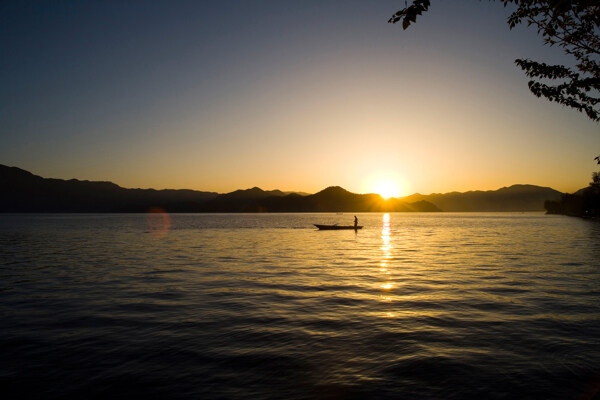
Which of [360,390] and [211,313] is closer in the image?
[360,390]

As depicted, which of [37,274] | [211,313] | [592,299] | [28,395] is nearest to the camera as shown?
[28,395]

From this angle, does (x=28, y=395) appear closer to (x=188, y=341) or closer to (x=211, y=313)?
(x=188, y=341)

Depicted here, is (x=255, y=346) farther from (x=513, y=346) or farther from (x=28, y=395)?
(x=513, y=346)

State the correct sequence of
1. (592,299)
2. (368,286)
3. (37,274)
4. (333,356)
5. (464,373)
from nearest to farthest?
(464,373)
(333,356)
(592,299)
(368,286)
(37,274)

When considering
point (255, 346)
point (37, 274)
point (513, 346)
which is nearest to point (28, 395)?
point (255, 346)

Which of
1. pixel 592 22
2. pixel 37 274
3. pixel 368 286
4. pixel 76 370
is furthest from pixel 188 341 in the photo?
pixel 37 274

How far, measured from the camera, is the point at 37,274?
2836cm

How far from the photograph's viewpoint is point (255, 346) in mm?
12375

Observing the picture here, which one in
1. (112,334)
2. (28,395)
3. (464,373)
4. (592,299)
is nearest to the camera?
(28,395)

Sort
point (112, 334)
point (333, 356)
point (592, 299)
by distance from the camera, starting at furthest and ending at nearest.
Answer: point (592, 299) → point (112, 334) → point (333, 356)

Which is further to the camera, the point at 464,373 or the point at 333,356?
the point at 333,356

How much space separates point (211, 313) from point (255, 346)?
5130 millimetres

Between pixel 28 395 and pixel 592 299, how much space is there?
23.8 m

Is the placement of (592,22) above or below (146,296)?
above
